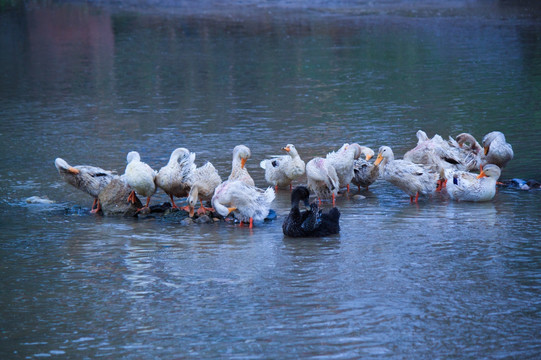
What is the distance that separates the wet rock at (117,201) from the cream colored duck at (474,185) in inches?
165

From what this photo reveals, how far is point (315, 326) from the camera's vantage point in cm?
656

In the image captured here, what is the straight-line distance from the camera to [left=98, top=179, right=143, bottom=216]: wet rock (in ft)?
34.6

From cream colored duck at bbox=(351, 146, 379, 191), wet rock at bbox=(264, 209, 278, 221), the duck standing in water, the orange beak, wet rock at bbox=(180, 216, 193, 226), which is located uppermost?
the orange beak

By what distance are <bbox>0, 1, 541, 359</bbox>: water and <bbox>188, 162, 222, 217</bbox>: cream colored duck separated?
1.45 ft

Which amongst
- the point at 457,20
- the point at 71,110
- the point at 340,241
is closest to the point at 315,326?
the point at 340,241

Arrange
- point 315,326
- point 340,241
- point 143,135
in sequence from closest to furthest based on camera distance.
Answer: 1. point 315,326
2. point 340,241
3. point 143,135

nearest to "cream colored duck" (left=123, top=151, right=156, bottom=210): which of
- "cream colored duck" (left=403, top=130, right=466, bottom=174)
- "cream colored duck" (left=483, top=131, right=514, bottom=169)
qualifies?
"cream colored duck" (left=403, top=130, right=466, bottom=174)

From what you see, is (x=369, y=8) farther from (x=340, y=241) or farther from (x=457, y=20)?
(x=340, y=241)

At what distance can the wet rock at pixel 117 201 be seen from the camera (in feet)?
34.6

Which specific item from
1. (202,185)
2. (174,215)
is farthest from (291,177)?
(174,215)

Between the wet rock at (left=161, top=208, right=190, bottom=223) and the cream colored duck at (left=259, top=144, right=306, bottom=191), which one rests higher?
the cream colored duck at (left=259, top=144, right=306, bottom=191)

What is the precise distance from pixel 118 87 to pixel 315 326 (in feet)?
52.6

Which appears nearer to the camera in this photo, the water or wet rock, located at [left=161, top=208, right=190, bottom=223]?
the water

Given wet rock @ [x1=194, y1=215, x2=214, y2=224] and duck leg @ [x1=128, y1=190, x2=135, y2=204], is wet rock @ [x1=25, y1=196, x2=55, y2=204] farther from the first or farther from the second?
wet rock @ [x1=194, y1=215, x2=214, y2=224]
